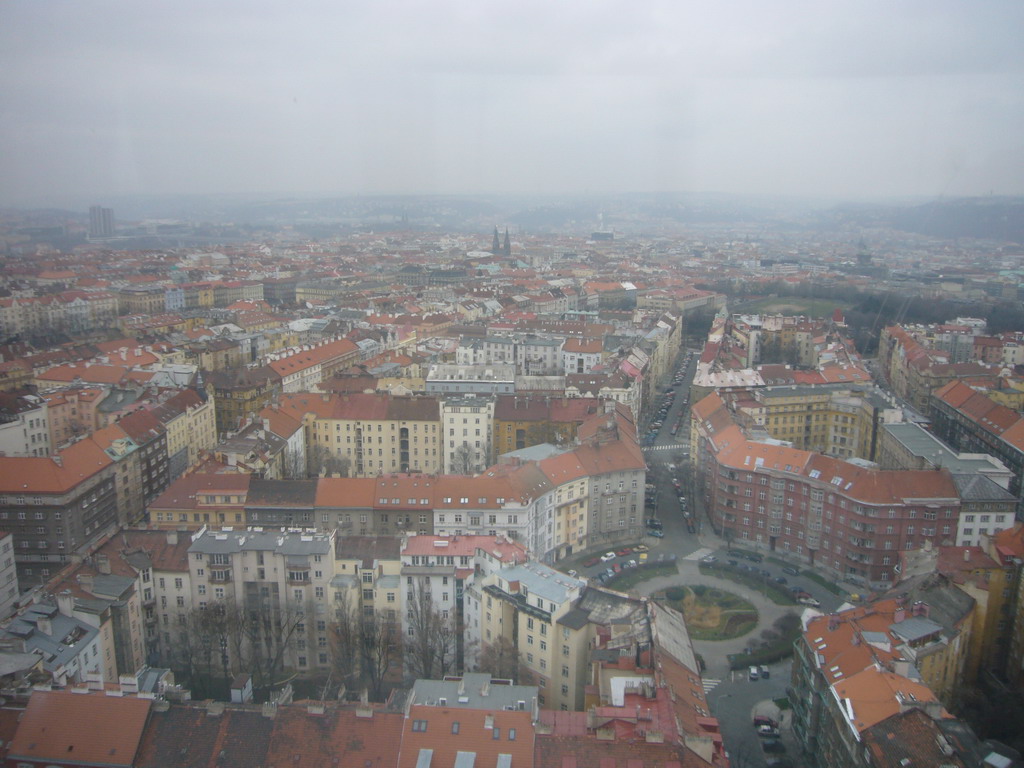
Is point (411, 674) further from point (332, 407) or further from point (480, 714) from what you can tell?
point (332, 407)

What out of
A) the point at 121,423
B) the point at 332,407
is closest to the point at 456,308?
the point at 332,407

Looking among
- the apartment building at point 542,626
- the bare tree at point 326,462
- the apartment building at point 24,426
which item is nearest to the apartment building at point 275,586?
the apartment building at point 542,626

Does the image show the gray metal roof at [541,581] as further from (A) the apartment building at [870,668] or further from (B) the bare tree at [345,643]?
(A) the apartment building at [870,668]

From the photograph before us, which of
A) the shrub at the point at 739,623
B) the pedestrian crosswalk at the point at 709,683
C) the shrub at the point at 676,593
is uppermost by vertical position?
the shrub at the point at 676,593

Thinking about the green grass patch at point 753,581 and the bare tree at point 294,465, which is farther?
the bare tree at point 294,465

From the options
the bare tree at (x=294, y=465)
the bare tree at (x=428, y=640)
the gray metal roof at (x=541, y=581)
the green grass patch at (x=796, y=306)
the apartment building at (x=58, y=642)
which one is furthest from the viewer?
the green grass patch at (x=796, y=306)

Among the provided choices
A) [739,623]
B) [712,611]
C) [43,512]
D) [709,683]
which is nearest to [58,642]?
[43,512]

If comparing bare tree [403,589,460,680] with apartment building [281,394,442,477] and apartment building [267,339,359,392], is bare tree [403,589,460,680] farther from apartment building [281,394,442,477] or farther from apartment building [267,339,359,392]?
apartment building [267,339,359,392]
